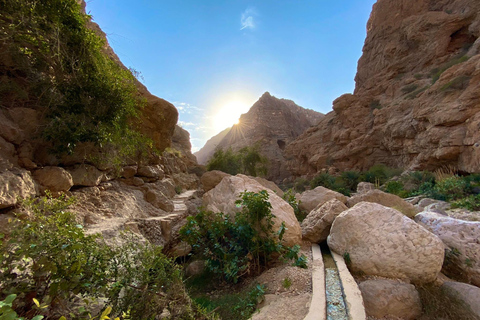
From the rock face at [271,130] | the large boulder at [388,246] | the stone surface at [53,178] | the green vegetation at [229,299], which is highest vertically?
Answer: the rock face at [271,130]

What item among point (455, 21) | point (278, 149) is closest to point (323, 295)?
point (455, 21)

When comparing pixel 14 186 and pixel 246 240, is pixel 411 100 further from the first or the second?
pixel 14 186

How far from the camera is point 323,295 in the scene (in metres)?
2.33

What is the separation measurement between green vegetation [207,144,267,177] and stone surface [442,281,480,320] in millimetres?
18874

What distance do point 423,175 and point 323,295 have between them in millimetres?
11786

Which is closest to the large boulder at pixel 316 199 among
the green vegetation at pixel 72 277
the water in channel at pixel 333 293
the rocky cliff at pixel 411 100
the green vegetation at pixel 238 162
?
the water in channel at pixel 333 293

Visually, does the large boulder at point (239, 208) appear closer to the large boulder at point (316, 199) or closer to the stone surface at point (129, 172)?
the large boulder at point (316, 199)

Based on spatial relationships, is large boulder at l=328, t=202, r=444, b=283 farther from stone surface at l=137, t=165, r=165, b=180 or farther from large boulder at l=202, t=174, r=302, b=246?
stone surface at l=137, t=165, r=165, b=180

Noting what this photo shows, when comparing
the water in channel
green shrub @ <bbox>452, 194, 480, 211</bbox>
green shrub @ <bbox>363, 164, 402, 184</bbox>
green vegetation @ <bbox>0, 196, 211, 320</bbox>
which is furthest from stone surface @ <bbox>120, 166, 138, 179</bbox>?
green shrub @ <bbox>363, 164, 402, 184</bbox>

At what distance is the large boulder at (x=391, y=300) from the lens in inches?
95.3

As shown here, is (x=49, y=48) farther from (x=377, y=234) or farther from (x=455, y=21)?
(x=455, y=21)

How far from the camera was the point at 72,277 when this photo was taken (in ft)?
4.56

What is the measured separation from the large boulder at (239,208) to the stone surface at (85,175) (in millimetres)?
2297

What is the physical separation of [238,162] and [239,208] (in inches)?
767
